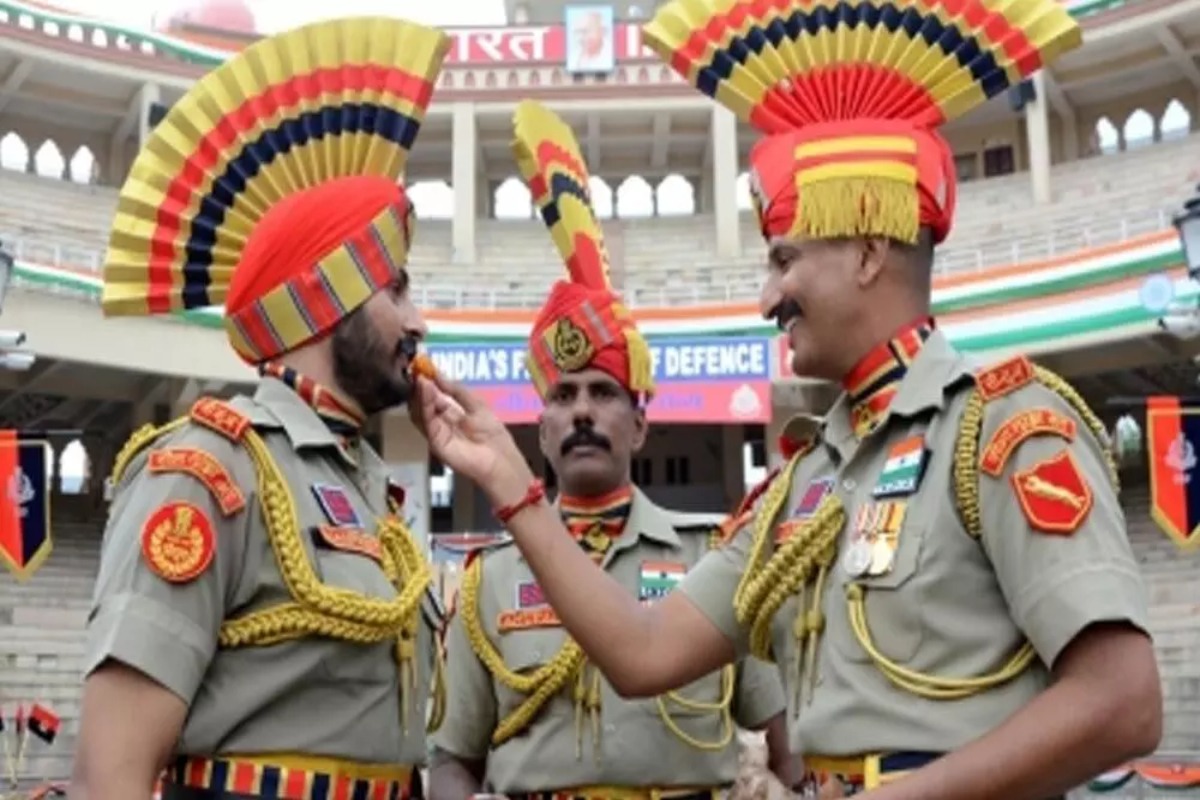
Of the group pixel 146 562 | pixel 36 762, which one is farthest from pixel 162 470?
pixel 36 762

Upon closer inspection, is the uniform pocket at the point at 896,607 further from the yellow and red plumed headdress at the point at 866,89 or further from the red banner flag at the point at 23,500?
→ the red banner flag at the point at 23,500

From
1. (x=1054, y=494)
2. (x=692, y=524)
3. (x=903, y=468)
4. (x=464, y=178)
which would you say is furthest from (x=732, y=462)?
(x=1054, y=494)

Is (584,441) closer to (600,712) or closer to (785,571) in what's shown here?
(600,712)

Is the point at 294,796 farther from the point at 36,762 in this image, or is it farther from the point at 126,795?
the point at 36,762

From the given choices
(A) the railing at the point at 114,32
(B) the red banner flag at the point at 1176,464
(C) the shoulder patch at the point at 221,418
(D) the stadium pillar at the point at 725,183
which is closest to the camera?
(C) the shoulder patch at the point at 221,418

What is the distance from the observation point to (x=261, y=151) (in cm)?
292

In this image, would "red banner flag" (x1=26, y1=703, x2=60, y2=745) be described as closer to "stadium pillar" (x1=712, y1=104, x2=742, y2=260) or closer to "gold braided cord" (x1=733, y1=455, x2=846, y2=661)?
"gold braided cord" (x1=733, y1=455, x2=846, y2=661)

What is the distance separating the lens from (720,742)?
3.89 meters

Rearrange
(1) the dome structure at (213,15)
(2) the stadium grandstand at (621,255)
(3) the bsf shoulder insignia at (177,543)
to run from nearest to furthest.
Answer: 1. (3) the bsf shoulder insignia at (177,543)
2. (2) the stadium grandstand at (621,255)
3. (1) the dome structure at (213,15)

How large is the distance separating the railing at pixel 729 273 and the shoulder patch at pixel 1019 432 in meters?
19.6

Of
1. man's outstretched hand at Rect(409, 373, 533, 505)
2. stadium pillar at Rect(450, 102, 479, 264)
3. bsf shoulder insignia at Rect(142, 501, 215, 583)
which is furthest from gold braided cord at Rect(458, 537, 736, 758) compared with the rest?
stadium pillar at Rect(450, 102, 479, 264)

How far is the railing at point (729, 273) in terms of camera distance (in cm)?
2120

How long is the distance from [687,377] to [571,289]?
16080 mm

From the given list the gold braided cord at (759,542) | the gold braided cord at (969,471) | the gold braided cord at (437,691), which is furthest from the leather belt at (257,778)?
the gold braided cord at (969,471)
